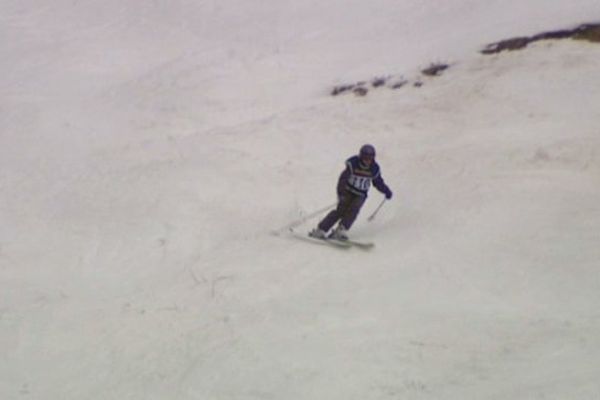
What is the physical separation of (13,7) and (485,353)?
70.5 feet

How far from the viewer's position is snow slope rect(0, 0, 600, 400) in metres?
5.95

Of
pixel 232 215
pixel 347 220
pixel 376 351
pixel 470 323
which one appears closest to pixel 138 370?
pixel 376 351

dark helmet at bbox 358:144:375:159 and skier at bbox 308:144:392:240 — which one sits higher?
dark helmet at bbox 358:144:375:159

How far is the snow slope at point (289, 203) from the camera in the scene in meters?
5.95

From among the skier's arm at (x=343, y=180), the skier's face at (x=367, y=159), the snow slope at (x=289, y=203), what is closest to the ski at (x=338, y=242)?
the snow slope at (x=289, y=203)

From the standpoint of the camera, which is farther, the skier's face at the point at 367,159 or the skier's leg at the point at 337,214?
the skier's leg at the point at 337,214

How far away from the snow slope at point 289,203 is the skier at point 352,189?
0.50m

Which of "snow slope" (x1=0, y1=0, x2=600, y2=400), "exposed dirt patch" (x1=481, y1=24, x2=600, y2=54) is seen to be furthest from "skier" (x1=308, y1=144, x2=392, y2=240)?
"exposed dirt patch" (x1=481, y1=24, x2=600, y2=54)

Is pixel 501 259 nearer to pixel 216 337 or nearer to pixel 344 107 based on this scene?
pixel 216 337

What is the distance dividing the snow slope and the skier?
19.8 inches

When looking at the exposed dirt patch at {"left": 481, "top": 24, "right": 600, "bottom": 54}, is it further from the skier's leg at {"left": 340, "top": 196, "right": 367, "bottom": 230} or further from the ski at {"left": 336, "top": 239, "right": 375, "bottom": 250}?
the ski at {"left": 336, "top": 239, "right": 375, "bottom": 250}

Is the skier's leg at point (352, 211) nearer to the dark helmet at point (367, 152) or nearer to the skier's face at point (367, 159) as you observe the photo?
the skier's face at point (367, 159)

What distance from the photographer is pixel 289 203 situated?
11188mm

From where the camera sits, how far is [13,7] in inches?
849
